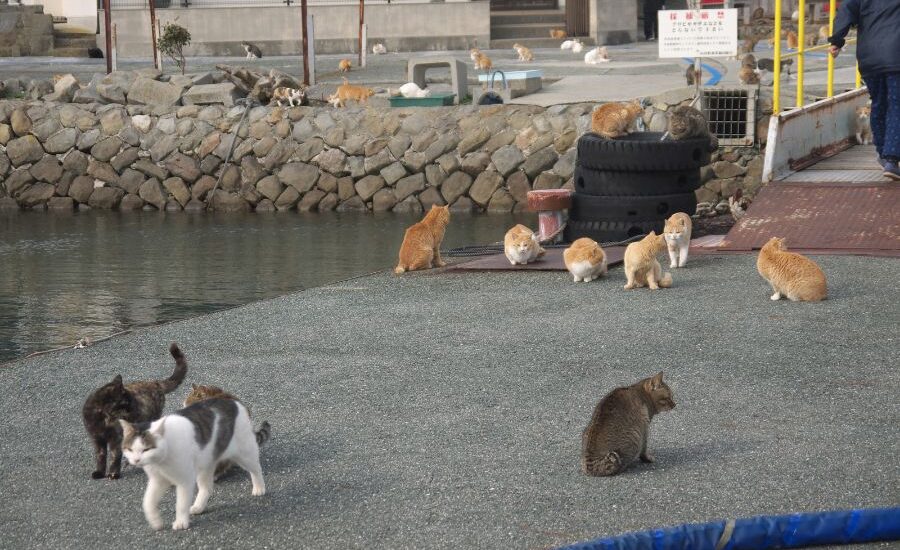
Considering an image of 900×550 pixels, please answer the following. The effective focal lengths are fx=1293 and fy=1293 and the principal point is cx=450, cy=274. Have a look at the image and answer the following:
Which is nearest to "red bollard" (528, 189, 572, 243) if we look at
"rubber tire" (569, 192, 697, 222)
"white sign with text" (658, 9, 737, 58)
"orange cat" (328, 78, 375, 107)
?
"rubber tire" (569, 192, 697, 222)

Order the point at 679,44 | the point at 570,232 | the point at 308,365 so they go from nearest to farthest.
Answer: the point at 308,365
the point at 570,232
the point at 679,44

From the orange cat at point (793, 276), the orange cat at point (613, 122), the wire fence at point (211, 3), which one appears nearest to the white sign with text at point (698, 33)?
the orange cat at point (613, 122)

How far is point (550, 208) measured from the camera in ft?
41.0

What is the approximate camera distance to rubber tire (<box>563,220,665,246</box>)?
39.1 ft

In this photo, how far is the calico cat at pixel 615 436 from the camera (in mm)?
5258

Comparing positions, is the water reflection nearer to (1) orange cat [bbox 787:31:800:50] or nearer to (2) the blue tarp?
(2) the blue tarp

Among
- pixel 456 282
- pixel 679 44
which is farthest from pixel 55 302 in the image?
pixel 679 44

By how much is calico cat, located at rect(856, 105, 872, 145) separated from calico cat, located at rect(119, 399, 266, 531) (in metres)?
11.1

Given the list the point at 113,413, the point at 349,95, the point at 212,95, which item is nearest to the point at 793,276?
the point at 113,413

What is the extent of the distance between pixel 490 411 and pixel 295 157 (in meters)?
14.9

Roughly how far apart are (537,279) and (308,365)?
122 inches

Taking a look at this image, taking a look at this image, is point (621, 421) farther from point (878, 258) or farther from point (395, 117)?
point (395, 117)

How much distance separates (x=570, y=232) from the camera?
496 inches

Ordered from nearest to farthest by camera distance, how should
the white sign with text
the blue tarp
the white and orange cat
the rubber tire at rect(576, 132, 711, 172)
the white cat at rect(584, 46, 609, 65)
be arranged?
the blue tarp → the white and orange cat → the rubber tire at rect(576, 132, 711, 172) → the white sign with text → the white cat at rect(584, 46, 609, 65)
